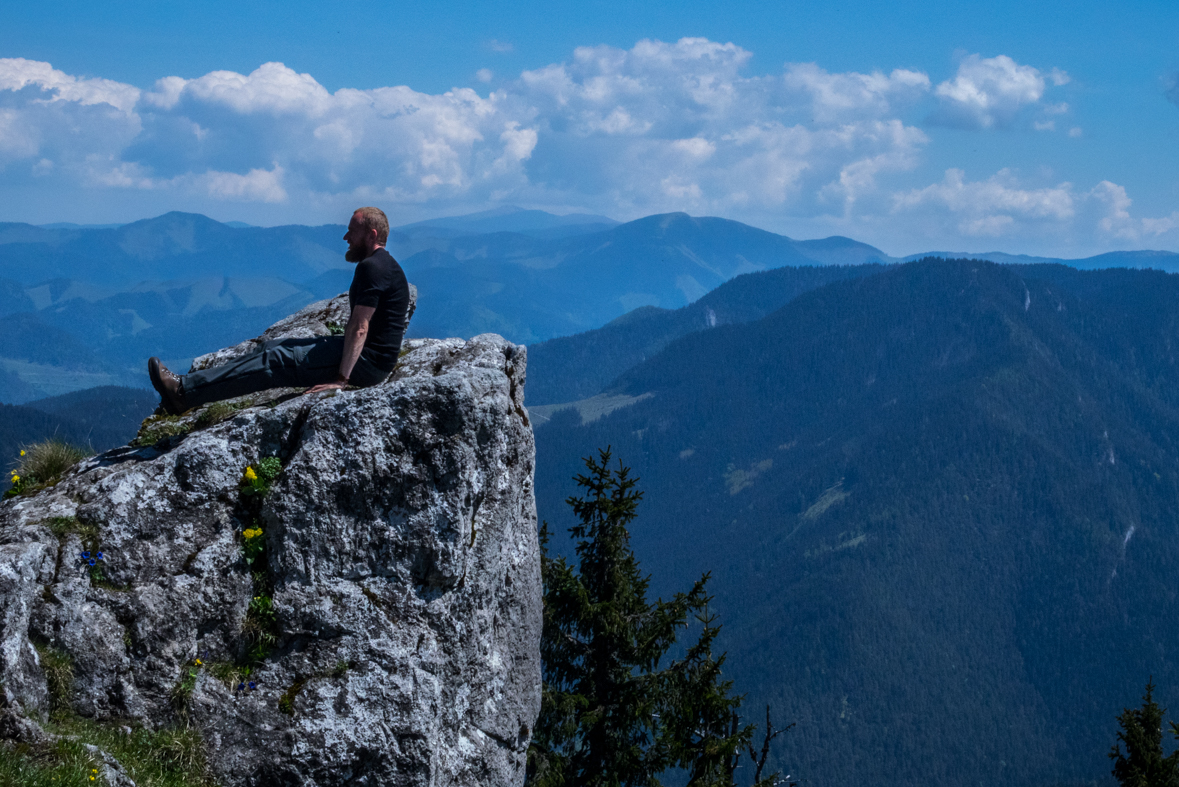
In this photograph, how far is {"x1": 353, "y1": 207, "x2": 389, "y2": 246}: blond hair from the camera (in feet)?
43.2

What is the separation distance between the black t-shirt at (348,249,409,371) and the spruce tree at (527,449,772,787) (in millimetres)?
8417

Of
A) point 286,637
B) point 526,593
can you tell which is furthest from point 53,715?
point 526,593

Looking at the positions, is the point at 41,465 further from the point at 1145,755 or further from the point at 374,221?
the point at 1145,755

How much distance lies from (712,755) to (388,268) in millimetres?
12959

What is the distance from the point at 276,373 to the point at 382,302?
6.39 feet

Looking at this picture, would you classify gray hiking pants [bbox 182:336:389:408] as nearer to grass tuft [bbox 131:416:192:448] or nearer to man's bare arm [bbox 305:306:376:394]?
man's bare arm [bbox 305:306:376:394]

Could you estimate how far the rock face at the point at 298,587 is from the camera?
9.80 m

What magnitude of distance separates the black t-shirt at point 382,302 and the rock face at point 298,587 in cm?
149

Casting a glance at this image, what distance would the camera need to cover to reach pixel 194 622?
1023cm

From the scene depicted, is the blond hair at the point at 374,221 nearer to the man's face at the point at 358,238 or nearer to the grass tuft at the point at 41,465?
the man's face at the point at 358,238

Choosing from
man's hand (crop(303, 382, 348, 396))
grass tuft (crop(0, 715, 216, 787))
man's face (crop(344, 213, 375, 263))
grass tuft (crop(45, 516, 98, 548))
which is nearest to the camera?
grass tuft (crop(0, 715, 216, 787))

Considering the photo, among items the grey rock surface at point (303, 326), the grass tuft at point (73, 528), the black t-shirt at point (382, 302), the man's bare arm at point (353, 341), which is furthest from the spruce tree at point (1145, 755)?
the grass tuft at point (73, 528)

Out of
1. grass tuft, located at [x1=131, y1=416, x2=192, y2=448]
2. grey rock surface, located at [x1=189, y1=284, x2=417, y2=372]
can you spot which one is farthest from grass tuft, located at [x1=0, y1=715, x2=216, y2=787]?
grey rock surface, located at [x1=189, y1=284, x2=417, y2=372]

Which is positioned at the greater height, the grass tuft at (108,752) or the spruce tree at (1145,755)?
the grass tuft at (108,752)
